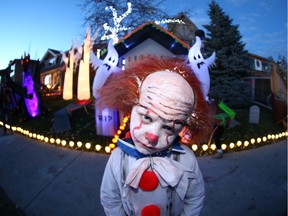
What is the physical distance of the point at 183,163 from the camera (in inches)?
73.7

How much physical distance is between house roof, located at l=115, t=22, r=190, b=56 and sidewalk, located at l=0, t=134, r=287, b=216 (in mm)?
3025

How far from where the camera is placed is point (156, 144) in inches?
67.2

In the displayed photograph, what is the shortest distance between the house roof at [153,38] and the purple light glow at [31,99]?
4.29 m

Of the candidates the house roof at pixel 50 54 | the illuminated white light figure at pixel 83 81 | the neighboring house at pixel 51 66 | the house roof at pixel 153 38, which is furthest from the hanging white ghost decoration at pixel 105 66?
the house roof at pixel 50 54

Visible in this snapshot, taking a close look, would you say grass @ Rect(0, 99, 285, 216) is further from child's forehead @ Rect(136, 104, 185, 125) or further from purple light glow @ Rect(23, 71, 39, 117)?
child's forehead @ Rect(136, 104, 185, 125)

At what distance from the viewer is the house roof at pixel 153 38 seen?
6164 mm

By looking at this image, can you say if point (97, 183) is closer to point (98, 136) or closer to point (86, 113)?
point (98, 136)

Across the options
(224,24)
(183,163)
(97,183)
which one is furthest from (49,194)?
(224,24)

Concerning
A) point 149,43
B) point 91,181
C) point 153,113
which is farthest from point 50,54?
point 153,113

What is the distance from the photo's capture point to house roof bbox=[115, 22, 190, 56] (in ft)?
20.2

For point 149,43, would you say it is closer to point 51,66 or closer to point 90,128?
point 90,128

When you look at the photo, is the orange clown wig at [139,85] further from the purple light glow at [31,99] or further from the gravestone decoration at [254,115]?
the purple light glow at [31,99]

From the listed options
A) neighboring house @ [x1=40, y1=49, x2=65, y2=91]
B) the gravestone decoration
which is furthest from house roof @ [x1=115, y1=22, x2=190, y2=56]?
neighboring house @ [x1=40, y1=49, x2=65, y2=91]

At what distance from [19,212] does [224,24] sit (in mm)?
12118
